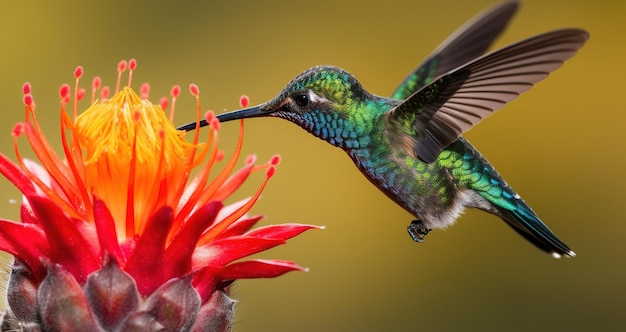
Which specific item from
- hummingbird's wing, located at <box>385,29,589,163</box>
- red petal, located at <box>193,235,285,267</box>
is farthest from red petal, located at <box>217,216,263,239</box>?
hummingbird's wing, located at <box>385,29,589,163</box>

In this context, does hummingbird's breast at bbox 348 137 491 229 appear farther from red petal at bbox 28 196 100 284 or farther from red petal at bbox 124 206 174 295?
red petal at bbox 28 196 100 284

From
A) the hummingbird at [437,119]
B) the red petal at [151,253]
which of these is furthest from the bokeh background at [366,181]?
the red petal at [151,253]

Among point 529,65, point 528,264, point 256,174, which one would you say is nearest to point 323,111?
point 529,65

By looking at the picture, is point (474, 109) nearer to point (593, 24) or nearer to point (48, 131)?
point (48, 131)

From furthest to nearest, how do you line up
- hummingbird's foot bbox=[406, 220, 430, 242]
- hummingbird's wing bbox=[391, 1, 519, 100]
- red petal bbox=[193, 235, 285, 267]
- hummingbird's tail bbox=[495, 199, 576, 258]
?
hummingbird's wing bbox=[391, 1, 519, 100] < hummingbird's tail bbox=[495, 199, 576, 258] < hummingbird's foot bbox=[406, 220, 430, 242] < red petal bbox=[193, 235, 285, 267]

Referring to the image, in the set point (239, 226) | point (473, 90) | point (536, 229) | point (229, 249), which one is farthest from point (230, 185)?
point (536, 229)

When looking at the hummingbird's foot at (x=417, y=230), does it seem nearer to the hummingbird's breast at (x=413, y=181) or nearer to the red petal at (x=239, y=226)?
the hummingbird's breast at (x=413, y=181)
